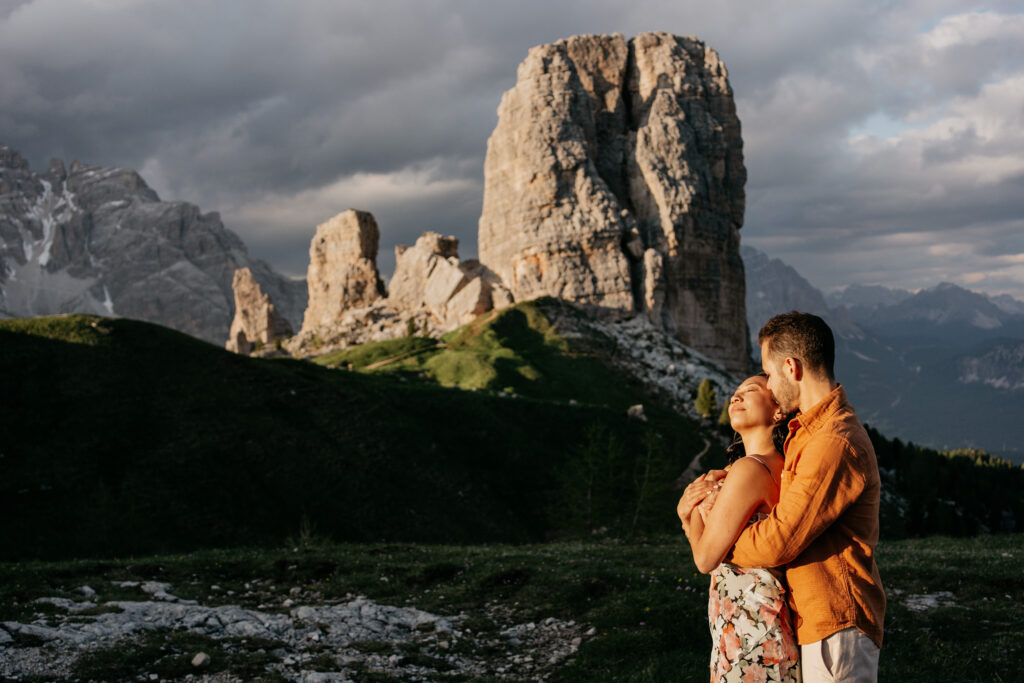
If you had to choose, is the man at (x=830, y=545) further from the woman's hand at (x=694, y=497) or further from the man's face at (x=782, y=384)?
the woman's hand at (x=694, y=497)

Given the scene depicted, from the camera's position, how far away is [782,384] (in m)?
5.76

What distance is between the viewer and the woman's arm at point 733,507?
5.20 metres

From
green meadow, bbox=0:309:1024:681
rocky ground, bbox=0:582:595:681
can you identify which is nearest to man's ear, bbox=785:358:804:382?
green meadow, bbox=0:309:1024:681

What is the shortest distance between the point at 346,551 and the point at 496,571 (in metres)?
7.12

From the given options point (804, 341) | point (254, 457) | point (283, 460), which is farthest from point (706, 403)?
point (804, 341)

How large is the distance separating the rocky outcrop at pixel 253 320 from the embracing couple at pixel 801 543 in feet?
426

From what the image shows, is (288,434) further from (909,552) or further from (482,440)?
(909,552)

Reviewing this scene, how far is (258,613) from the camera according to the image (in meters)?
14.3

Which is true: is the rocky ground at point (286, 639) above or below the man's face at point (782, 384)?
below

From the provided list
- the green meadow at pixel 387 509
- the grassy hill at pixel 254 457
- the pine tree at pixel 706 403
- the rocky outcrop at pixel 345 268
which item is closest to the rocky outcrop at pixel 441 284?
the rocky outcrop at pixel 345 268

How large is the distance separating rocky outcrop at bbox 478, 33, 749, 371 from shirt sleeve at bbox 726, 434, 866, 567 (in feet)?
266

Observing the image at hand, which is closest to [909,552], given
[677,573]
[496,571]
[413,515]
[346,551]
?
[677,573]

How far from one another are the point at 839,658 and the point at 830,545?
803mm

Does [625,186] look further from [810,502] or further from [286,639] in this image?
[810,502]
